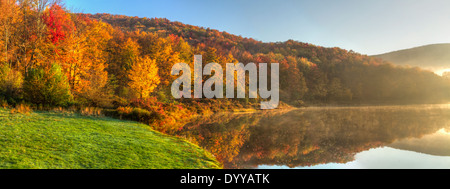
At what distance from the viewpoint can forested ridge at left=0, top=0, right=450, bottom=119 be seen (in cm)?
1864

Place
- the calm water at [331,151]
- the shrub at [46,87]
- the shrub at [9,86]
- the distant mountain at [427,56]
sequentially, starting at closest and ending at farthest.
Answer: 1. the calm water at [331,151]
2. the shrub at [46,87]
3. the shrub at [9,86]
4. the distant mountain at [427,56]

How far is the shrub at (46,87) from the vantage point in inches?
639

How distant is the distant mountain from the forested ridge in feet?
72.3

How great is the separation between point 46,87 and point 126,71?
19.6 metres

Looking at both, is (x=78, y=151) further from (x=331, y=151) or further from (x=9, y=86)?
(x=9, y=86)

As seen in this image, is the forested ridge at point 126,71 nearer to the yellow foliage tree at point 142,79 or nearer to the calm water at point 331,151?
the yellow foliage tree at point 142,79

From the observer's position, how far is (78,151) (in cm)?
743

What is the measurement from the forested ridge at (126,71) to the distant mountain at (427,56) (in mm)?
22041

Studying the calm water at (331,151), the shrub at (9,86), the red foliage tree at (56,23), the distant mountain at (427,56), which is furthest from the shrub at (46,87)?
the distant mountain at (427,56)

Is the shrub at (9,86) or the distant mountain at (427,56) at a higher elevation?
the distant mountain at (427,56)

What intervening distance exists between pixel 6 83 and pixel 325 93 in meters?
73.5

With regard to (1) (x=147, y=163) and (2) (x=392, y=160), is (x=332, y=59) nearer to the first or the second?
(2) (x=392, y=160)

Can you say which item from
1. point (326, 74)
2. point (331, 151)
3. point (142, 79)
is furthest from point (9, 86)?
point (326, 74)

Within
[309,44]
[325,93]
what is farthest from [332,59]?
[325,93]
